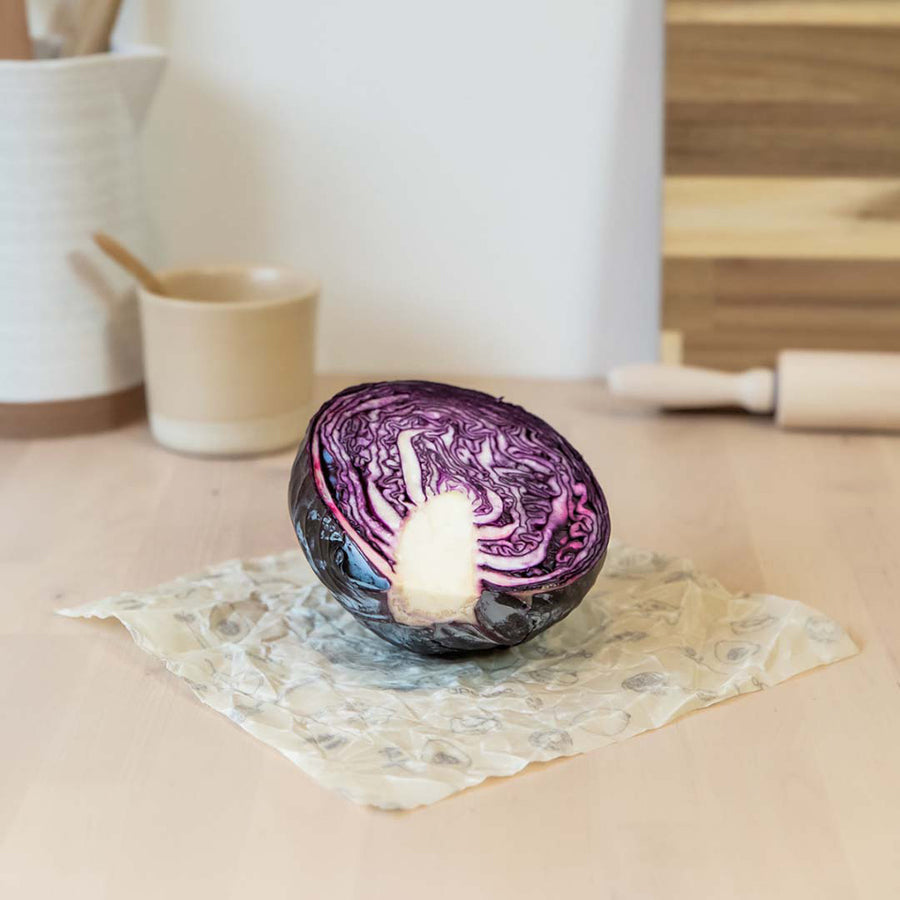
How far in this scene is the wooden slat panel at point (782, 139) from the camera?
4.90 feet

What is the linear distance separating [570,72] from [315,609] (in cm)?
74

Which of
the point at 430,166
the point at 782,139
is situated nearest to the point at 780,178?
the point at 782,139

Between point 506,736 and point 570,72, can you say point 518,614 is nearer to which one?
point 506,736

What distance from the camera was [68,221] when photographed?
4.66ft

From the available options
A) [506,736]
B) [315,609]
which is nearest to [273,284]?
[315,609]

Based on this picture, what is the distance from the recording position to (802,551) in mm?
1238

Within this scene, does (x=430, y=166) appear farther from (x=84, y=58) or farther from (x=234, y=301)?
(x=84, y=58)

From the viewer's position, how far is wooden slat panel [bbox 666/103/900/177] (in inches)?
58.8

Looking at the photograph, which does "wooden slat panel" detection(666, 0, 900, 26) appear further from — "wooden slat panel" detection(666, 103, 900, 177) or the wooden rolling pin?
the wooden rolling pin

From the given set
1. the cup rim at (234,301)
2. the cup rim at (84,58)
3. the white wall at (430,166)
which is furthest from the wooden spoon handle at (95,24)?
the cup rim at (234,301)

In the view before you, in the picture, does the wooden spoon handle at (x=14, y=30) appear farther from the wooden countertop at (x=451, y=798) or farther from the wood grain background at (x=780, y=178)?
the wood grain background at (x=780, y=178)

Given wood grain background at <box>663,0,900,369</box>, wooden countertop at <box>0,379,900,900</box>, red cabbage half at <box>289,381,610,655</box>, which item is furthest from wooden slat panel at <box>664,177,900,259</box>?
red cabbage half at <box>289,381,610,655</box>

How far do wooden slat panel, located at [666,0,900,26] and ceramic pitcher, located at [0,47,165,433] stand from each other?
0.56 metres

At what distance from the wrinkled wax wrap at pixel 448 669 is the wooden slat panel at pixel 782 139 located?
1.73 feet
